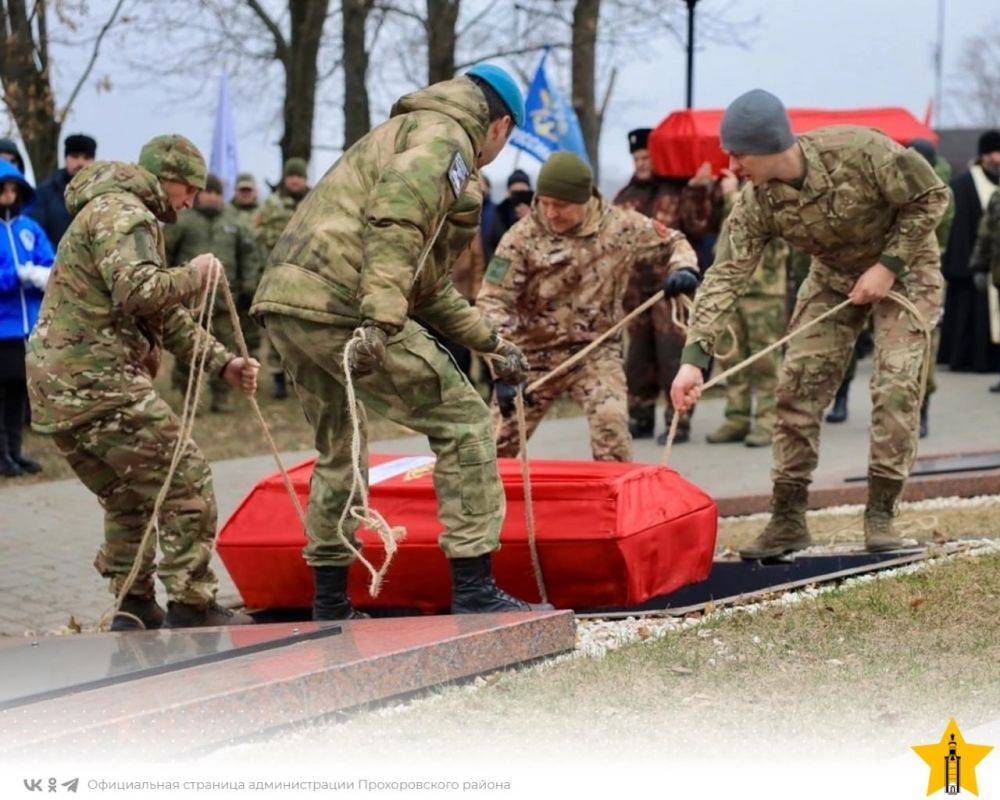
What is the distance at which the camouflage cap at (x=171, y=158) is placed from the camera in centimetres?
652

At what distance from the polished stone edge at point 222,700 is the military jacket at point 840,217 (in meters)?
2.32

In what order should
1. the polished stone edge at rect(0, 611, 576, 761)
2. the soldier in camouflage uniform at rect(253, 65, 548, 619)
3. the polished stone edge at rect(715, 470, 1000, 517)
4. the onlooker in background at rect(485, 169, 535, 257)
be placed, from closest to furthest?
the polished stone edge at rect(0, 611, 576, 761), the soldier in camouflage uniform at rect(253, 65, 548, 619), the polished stone edge at rect(715, 470, 1000, 517), the onlooker in background at rect(485, 169, 535, 257)

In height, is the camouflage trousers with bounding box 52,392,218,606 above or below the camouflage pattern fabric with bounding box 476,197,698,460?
below

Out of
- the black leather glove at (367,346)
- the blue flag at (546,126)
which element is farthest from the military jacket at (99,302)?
the blue flag at (546,126)

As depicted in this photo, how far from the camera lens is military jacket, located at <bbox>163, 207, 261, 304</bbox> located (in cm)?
1402

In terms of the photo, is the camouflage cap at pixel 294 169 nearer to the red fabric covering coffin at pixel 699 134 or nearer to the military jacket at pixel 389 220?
the red fabric covering coffin at pixel 699 134

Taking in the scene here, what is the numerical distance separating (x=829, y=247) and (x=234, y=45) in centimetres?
1898

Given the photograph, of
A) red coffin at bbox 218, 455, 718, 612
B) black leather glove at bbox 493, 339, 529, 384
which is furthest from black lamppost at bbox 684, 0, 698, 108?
black leather glove at bbox 493, 339, 529, 384

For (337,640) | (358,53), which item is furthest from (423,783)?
(358,53)

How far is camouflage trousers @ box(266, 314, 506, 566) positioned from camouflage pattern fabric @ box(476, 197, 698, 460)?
282 centimetres

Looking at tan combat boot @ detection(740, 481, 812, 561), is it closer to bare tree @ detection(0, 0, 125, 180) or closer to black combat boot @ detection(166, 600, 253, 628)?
black combat boot @ detection(166, 600, 253, 628)

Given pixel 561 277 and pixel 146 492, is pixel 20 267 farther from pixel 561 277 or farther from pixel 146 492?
pixel 146 492

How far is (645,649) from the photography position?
18.4ft

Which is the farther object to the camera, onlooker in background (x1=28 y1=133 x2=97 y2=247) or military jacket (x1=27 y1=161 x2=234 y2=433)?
onlooker in background (x1=28 y1=133 x2=97 y2=247)
